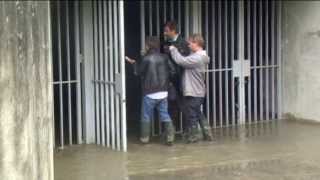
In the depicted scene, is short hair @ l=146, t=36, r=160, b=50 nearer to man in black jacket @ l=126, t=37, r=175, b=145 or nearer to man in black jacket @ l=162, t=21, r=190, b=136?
man in black jacket @ l=126, t=37, r=175, b=145

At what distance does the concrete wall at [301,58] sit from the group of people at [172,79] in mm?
2788

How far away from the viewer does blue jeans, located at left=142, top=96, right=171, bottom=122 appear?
401 inches

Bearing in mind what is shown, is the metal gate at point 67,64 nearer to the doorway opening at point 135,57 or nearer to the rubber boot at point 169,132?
the doorway opening at point 135,57

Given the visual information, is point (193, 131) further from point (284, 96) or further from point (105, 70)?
point (284, 96)

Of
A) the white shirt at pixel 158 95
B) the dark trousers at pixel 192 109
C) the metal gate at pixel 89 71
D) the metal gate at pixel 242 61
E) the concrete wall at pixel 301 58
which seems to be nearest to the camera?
the metal gate at pixel 89 71

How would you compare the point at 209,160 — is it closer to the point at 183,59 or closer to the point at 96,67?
the point at 183,59

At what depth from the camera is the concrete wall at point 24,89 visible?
6.15 metres

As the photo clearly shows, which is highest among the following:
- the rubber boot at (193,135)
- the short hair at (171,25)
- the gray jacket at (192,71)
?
the short hair at (171,25)

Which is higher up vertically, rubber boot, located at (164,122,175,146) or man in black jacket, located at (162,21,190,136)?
man in black jacket, located at (162,21,190,136)

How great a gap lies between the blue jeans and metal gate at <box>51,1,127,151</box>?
567mm

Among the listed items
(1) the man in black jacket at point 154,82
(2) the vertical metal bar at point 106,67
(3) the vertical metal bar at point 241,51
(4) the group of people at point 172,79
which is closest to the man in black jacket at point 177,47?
(4) the group of people at point 172,79

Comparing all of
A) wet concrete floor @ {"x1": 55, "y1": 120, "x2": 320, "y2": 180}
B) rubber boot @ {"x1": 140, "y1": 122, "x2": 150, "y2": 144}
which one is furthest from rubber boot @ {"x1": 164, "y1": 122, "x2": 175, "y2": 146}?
rubber boot @ {"x1": 140, "y1": 122, "x2": 150, "y2": 144}

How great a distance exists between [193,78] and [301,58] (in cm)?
321

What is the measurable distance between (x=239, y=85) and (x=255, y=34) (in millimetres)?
1046
